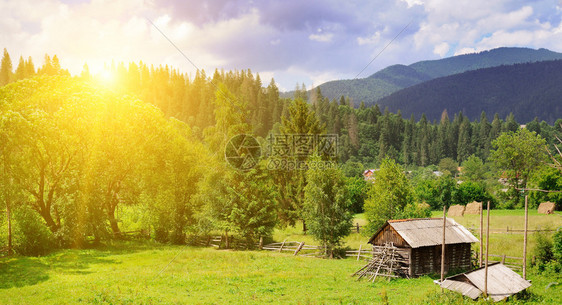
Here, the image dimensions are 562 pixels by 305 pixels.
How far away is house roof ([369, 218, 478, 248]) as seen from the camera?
27.6 metres

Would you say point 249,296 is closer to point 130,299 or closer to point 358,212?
point 130,299

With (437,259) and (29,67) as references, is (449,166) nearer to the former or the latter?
(437,259)

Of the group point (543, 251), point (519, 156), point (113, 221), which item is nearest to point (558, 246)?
point (543, 251)

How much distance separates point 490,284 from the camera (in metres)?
20.2

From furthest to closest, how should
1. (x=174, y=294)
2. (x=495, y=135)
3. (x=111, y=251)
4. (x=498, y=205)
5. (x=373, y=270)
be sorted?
(x=495, y=135)
(x=498, y=205)
(x=111, y=251)
(x=373, y=270)
(x=174, y=294)

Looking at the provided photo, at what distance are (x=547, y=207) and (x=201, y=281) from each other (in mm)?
61498

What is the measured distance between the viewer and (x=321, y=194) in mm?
34750

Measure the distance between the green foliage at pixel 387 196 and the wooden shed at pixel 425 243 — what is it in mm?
6681

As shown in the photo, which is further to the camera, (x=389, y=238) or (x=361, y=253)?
(x=361, y=253)

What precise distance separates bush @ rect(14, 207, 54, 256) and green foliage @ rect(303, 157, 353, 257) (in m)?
24.9

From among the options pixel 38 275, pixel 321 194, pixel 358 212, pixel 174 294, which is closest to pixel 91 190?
pixel 38 275

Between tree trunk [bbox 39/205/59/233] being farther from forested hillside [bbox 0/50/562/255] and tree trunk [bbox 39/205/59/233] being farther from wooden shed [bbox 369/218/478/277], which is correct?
wooden shed [bbox 369/218/478/277]

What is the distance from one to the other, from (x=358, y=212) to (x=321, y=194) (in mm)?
46056

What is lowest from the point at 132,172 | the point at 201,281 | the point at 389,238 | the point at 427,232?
the point at 201,281
